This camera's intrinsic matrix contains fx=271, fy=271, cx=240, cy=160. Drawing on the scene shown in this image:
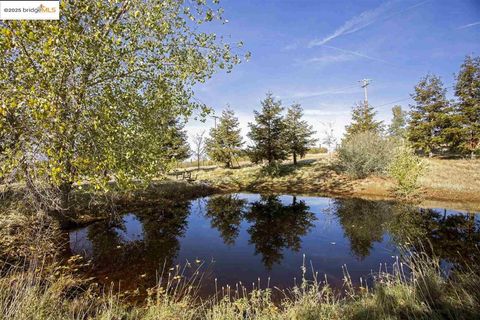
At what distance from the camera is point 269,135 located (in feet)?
114

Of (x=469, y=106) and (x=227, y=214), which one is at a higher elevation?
(x=469, y=106)

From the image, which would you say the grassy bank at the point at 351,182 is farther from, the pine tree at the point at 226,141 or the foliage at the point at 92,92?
the foliage at the point at 92,92

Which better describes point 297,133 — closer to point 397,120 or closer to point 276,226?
point 276,226

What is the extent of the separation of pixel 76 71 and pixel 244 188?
26.0 metres

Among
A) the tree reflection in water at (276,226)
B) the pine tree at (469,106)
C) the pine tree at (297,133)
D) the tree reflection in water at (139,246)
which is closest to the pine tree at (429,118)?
the pine tree at (469,106)

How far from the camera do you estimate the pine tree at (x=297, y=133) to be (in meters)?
38.0

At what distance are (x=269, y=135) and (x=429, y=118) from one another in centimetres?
2265

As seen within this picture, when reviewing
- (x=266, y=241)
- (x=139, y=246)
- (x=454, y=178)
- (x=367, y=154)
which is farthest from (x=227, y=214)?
(x=454, y=178)

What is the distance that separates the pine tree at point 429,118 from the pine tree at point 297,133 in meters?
13.9

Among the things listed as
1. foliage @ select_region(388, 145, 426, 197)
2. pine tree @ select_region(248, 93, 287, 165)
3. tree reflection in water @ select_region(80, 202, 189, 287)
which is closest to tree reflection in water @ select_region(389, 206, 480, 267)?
foliage @ select_region(388, 145, 426, 197)

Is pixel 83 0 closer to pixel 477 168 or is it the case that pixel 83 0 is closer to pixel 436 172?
pixel 436 172

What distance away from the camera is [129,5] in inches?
352

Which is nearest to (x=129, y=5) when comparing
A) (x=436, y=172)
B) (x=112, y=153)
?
(x=112, y=153)

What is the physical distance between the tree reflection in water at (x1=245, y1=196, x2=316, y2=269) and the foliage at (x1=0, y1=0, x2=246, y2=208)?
6063 mm
